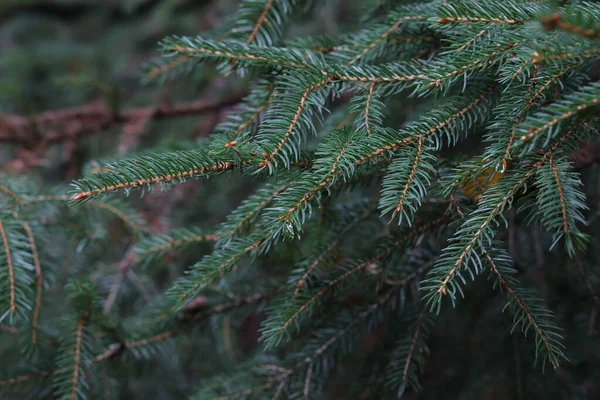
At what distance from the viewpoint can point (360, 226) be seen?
999 millimetres

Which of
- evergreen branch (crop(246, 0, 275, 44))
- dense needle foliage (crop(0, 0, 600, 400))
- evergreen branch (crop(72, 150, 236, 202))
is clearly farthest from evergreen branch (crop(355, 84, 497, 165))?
evergreen branch (crop(246, 0, 275, 44))

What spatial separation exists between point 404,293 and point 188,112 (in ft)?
3.78

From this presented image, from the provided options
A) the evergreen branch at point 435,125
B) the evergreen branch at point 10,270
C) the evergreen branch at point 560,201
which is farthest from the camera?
the evergreen branch at point 10,270

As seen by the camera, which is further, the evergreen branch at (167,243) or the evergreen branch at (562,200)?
the evergreen branch at (167,243)

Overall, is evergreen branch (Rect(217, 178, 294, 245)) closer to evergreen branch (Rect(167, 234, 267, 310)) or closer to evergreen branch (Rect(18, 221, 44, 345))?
evergreen branch (Rect(167, 234, 267, 310))

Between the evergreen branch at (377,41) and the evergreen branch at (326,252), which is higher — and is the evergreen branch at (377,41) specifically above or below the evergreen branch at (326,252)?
above

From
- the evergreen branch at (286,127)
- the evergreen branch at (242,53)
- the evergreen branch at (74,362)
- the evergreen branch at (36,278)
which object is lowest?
the evergreen branch at (74,362)

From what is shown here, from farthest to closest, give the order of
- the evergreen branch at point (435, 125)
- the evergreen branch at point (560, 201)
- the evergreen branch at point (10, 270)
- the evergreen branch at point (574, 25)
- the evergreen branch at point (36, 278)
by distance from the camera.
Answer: the evergreen branch at point (36, 278), the evergreen branch at point (10, 270), the evergreen branch at point (435, 125), the evergreen branch at point (560, 201), the evergreen branch at point (574, 25)

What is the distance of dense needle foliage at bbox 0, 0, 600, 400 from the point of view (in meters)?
0.69

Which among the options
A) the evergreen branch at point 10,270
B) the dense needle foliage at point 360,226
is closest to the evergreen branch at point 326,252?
the dense needle foliage at point 360,226

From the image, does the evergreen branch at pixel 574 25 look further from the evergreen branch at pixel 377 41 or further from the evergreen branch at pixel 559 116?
the evergreen branch at pixel 377 41

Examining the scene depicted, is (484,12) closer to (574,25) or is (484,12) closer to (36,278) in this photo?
(574,25)

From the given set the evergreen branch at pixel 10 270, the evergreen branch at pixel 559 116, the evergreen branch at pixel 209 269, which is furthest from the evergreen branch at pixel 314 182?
the evergreen branch at pixel 10 270

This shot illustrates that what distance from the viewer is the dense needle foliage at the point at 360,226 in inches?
27.2
